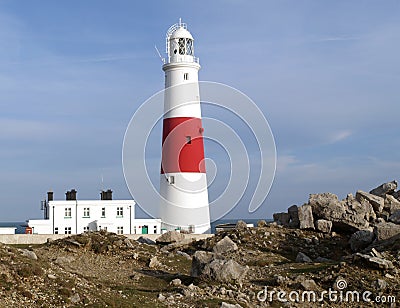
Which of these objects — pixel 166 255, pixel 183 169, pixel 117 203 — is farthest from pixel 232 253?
pixel 117 203

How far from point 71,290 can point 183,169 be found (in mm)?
25426

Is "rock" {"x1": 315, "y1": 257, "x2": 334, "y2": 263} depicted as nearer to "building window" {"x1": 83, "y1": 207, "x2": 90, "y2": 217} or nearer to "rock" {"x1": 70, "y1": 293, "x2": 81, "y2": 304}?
"rock" {"x1": 70, "y1": 293, "x2": 81, "y2": 304}

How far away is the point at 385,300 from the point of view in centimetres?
2252

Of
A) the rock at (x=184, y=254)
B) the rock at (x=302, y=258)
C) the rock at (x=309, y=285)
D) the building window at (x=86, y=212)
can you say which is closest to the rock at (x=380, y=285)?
the rock at (x=309, y=285)

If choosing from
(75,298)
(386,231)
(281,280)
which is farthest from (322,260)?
(75,298)

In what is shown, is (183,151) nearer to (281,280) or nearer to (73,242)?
(73,242)

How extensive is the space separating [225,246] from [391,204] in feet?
45.3

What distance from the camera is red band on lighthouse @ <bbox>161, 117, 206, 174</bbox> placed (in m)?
45.2

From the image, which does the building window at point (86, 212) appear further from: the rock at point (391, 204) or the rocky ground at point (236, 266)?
the rock at point (391, 204)

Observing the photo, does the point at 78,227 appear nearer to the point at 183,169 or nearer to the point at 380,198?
the point at 183,169

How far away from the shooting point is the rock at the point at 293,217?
40.8 meters

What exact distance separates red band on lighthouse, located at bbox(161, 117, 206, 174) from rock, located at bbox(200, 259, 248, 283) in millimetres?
Answer: 21067

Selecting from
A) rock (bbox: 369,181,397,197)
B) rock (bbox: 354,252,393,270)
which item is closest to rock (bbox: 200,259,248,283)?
rock (bbox: 354,252,393,270)

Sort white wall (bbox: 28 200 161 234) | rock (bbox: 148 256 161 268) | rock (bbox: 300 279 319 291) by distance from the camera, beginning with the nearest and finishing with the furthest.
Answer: rock (bbox: 300 279 319 291) < rock (bbox: 148 256 161 268) < white wall (bbox: 28 200 161 234)
